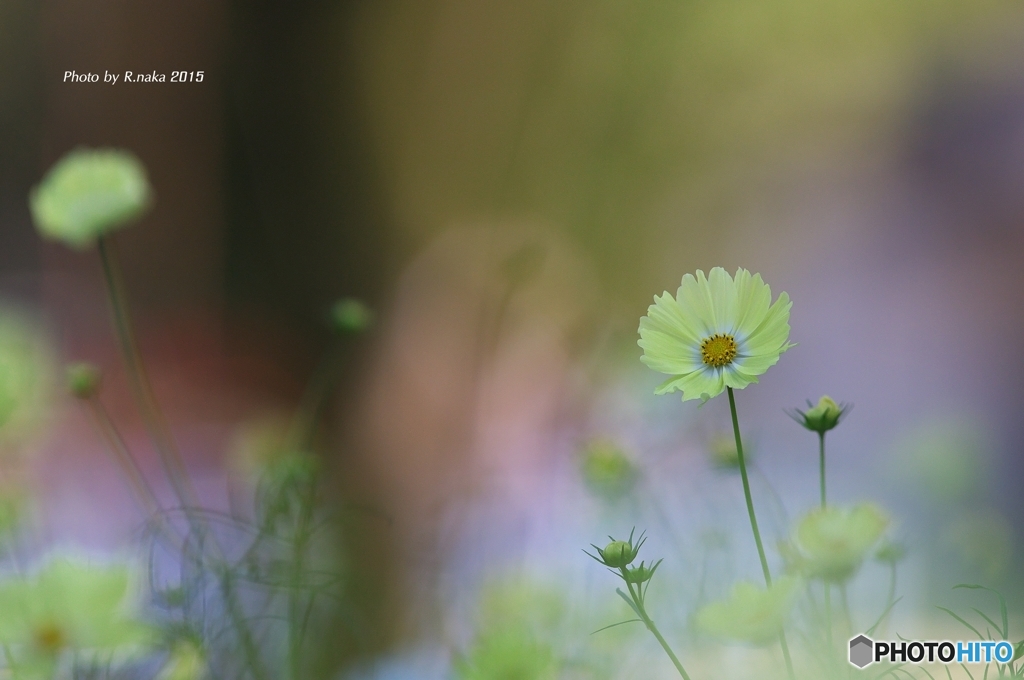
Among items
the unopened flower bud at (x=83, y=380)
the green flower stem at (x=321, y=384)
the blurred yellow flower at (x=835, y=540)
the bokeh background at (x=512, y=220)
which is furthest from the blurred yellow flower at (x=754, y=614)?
the green flower stem at (x=321, y=384)

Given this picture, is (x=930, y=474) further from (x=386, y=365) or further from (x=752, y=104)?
(x=386, y=365)

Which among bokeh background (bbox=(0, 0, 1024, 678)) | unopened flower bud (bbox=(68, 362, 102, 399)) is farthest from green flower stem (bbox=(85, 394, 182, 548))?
bokeh background (bbox=(0, 0, 1024, 678))

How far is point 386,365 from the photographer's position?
1161 millimetres

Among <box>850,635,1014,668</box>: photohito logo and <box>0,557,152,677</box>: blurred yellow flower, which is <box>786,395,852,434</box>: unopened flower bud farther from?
<box>0,557,152,677</box>: blurred yellow flower

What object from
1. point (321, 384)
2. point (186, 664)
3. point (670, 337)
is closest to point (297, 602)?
point (186, 664)

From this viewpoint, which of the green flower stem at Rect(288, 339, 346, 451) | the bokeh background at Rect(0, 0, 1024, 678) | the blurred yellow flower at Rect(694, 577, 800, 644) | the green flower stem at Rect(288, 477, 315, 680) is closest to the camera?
the blurred yellow flower at Rect(694, 577, 800, 644)

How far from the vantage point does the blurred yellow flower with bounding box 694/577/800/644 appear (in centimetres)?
18

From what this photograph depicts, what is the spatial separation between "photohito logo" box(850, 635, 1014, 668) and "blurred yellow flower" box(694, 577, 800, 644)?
4 cm

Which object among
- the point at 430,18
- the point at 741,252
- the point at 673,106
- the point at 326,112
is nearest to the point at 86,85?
the point at 326,112

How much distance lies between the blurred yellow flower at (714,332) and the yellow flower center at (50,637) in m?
0.19

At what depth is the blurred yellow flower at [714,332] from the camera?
8.5 inches

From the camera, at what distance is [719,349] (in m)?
0.23

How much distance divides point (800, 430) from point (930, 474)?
0.27 meters

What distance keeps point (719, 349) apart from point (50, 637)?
8.3 inches
